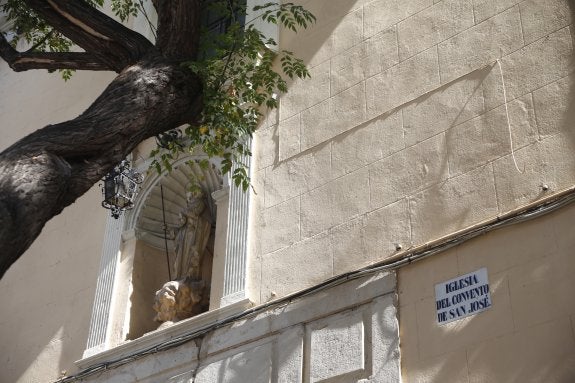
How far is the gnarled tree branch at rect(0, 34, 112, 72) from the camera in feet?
28.6

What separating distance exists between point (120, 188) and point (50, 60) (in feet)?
6.70

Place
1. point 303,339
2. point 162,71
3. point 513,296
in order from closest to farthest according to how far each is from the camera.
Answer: point 513,296, point 162,71, point 303,339

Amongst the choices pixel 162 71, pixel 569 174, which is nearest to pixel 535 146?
pixel 569 174

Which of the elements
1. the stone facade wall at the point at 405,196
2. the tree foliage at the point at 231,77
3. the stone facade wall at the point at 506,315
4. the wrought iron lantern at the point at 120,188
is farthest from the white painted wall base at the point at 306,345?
the wrought iron lantern at the point at 120,188

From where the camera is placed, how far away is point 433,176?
334 inches

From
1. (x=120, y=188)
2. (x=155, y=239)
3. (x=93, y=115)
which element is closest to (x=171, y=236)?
(x=155, y=239)

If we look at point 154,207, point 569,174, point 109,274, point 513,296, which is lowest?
point 513,296

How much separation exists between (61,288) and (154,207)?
4.16ft

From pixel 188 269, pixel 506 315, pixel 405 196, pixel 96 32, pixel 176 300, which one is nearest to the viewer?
pixel 506 315

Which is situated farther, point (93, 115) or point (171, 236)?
point (171, 236)

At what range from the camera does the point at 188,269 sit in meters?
10.3

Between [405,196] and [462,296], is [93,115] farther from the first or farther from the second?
[462,296]

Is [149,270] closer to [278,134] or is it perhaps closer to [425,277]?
[278,134]

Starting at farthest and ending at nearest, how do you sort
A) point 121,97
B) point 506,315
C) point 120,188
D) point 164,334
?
point 120,188 → point 164,334 → point 121,97 → point 506,315
